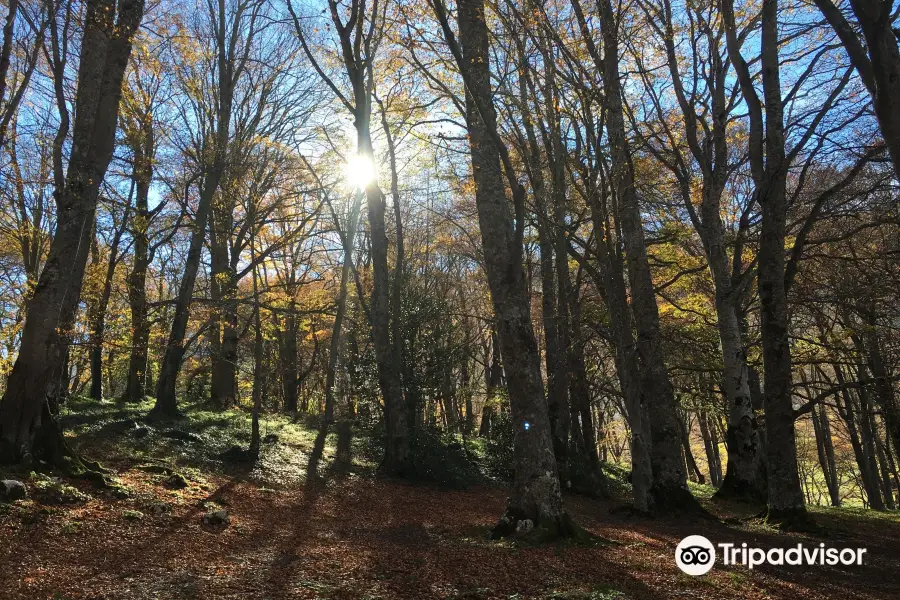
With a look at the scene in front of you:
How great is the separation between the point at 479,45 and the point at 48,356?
6.80 metres

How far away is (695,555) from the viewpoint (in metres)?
5.78

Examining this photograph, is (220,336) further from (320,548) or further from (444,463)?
(320,548)

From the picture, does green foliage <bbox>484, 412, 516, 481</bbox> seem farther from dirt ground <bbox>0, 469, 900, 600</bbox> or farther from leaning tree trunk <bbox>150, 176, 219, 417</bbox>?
leaning tree trunk <bbox>150, 176, 219, 417</bbox>

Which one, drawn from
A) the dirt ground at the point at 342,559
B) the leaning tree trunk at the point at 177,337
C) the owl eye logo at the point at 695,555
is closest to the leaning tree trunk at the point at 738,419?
the dirt ground at the point at 342,559

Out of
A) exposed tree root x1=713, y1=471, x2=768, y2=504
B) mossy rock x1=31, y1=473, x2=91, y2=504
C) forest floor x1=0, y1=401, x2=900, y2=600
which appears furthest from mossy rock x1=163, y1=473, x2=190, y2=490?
exposed tree root x1=713, y1=471, x2=768, y2=504

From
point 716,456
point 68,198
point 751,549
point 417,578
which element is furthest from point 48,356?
point 716,456

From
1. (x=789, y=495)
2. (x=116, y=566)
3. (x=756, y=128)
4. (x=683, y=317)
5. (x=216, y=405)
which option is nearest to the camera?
(x=116, y=566)

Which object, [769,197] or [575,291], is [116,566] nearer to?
[769,197]

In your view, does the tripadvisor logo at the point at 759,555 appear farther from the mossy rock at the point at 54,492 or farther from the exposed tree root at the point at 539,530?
the mossy rock at the point at 54,492

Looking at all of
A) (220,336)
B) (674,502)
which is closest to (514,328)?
(674,502)

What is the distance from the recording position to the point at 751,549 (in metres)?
6.27

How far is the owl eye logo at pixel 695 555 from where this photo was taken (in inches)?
200

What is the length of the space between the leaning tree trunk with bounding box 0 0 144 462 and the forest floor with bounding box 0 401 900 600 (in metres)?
0.82

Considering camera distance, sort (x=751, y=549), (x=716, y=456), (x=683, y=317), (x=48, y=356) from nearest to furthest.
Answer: (x=751, y=549) → (x=48, y=356) → (x=683, y=317) → (x=716, y=456)
